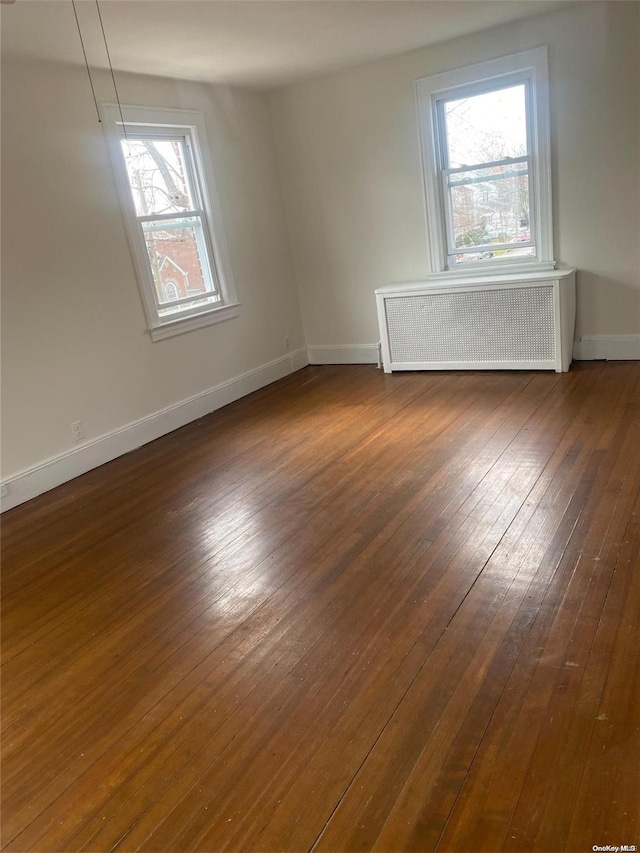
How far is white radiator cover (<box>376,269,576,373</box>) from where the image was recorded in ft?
15.0

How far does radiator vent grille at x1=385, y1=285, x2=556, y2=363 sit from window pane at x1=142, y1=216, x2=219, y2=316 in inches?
63.3

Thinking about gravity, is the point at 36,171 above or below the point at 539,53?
below

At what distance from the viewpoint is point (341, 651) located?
2029mm

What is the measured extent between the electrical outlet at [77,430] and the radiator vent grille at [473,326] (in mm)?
2685

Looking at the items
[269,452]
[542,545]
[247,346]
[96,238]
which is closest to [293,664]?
[542,545]

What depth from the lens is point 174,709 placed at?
6.22 feet

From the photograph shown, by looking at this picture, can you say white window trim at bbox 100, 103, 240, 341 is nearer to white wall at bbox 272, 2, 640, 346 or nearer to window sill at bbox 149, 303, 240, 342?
window sill at bbox 149, 303, 240, 342

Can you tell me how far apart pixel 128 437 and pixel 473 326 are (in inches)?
113

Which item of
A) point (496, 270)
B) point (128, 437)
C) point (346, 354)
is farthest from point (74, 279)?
point (496, 270)

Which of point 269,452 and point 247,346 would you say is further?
point 247,346

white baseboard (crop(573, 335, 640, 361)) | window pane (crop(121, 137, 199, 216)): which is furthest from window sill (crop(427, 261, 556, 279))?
window pane (crop(121, 137, 199, 216))

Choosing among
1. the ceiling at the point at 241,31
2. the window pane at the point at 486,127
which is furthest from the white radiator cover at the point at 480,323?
the ceiling at the point at 241,31

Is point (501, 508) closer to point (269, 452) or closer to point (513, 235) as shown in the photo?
point (269, 452)

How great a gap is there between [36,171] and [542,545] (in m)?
3.63
